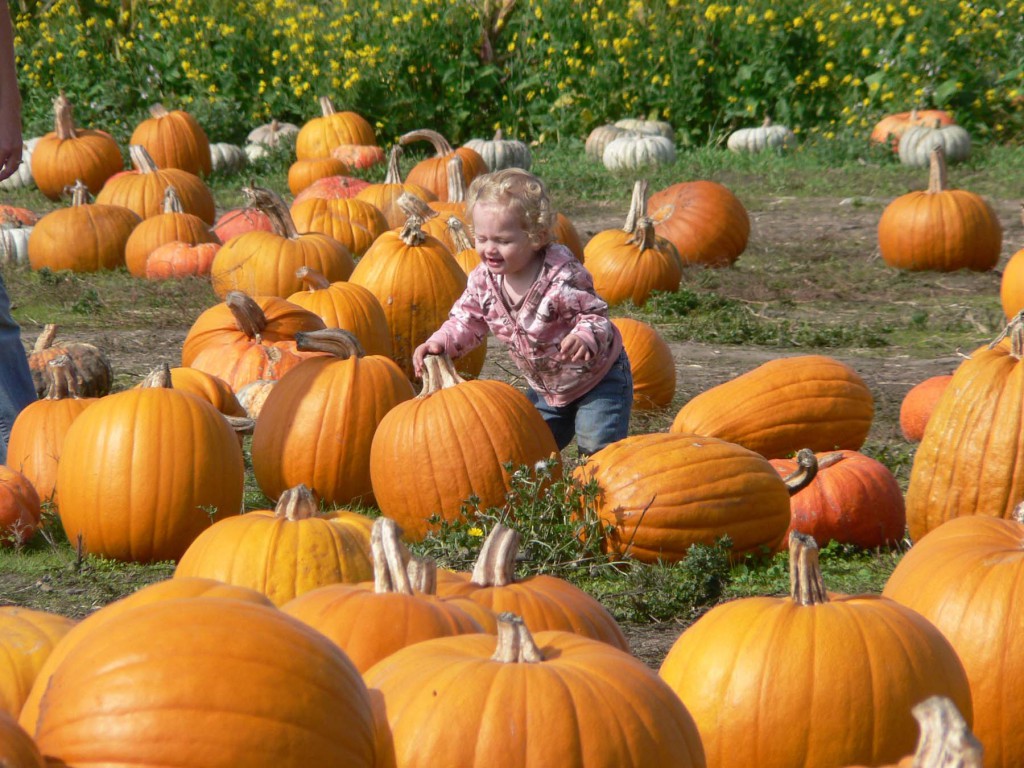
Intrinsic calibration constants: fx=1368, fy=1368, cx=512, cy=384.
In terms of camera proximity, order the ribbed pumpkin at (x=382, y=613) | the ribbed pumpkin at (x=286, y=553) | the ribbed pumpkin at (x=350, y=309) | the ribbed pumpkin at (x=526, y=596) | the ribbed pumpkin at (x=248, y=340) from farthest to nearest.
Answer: the ribbed pumpkin at (x=350, y=309), the ribbed pumpkin at (x=248, y=340), the ribbed pumpkin at (x=286, y=553), the ribbed pumpkin at (x=526, y=596), the ribbed pumpkin at (x=382, y=613)

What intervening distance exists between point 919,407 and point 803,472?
1.44m

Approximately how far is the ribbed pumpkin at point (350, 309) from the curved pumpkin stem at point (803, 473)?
2377 mm

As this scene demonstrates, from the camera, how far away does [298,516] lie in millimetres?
3486

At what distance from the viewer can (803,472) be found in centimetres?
454

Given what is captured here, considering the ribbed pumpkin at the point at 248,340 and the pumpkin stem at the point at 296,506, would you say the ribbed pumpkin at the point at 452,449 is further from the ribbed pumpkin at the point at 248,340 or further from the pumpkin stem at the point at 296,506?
the ribbed pumpkin at the point at 248,340

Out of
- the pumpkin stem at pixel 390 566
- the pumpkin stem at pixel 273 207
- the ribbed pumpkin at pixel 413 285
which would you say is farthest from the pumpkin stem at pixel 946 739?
the pumpkin stem at pixel 273 207

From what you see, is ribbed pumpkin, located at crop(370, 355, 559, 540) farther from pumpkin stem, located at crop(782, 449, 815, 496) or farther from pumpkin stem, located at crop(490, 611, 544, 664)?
pumpkin stem, located at crop(490, 611, 544, 664)

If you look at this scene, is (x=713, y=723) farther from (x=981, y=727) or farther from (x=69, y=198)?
(x=69, y=198)

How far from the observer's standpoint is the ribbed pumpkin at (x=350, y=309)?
20.8 ft

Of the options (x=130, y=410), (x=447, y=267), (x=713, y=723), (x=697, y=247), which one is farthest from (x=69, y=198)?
(x=713, y=723)

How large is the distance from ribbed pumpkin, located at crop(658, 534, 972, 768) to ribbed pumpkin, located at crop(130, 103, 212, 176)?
12.0m

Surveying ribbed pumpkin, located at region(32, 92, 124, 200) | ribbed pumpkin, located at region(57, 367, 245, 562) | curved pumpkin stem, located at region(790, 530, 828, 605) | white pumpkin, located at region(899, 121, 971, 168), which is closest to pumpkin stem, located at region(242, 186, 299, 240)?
ribbed pumpkin, located at region(57, 367, 245, 562)

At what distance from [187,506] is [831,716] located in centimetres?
257

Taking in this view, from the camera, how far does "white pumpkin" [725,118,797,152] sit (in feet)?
50.2
